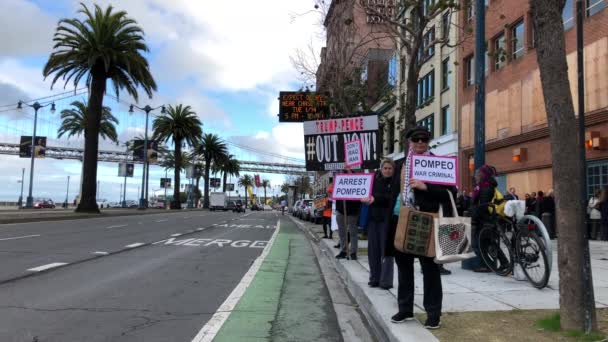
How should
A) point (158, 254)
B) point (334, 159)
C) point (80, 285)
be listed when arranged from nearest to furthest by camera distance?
point (80, 285)
point (158, 254)
point (334, 159)

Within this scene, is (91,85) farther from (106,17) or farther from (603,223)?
(603,223)

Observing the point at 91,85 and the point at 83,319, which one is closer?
the point at 83,319

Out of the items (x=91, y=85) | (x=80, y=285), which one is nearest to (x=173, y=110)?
(x=91, y=85)

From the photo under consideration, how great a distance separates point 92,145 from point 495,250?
104ft

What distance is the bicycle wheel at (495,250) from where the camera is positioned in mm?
8367

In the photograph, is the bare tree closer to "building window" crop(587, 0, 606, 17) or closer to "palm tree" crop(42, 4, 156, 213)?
"building window" crop(587, 0, 606, 17)

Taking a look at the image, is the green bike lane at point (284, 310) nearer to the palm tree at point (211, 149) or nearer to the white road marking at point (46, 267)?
the white road marking at point (46, 267)

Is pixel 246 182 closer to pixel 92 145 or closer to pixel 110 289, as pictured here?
pixel 92 145

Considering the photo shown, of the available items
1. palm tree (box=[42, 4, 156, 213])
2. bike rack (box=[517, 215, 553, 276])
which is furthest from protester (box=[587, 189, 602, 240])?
palm tree (box=[42, 4, 156, 213])

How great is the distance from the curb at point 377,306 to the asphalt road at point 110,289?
191cm

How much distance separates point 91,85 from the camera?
35.9m

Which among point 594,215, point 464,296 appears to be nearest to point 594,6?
point 594,215

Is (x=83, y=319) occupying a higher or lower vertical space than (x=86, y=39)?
lower

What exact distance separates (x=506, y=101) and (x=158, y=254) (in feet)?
56.6
